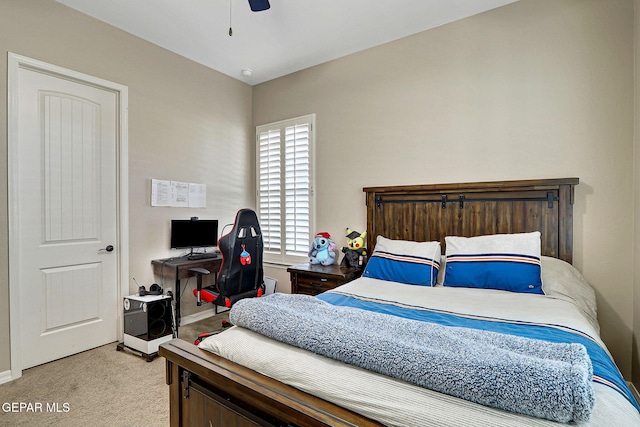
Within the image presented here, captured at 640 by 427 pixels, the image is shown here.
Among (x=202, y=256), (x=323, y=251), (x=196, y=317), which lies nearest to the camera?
(x=323, y=251)

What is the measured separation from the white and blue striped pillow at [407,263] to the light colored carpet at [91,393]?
1.72 metres

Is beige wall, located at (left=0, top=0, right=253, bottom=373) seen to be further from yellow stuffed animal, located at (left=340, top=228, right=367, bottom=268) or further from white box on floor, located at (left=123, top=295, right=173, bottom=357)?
yellow stuffed animal, located at (left=340, top=228, right=367, bottom=268)

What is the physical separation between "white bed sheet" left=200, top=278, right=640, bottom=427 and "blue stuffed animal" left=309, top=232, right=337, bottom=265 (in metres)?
1.75

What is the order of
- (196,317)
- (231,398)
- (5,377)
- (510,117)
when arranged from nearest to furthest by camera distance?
(231,398) < (5,377) < (510,117) < (196,317)

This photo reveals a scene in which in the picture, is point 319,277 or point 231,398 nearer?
point 231,398

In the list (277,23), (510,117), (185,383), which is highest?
(277,23)

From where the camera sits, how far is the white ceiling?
2629 mm

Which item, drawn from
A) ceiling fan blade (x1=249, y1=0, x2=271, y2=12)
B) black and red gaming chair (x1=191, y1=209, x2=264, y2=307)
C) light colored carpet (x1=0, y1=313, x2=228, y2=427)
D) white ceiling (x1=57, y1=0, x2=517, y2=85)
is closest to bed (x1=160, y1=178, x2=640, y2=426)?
light colored carpet (x1=0, y1=313, x2=228, y2=427)

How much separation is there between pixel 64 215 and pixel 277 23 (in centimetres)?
245

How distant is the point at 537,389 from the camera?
79 centimetres

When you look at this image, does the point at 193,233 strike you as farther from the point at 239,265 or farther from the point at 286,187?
the point at 286,187

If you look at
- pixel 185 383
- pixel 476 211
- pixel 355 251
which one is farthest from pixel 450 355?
pixel 355 251

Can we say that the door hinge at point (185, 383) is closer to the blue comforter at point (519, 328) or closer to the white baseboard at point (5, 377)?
the blue comforter at point (519, 328)

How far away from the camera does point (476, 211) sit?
8.66 feet
